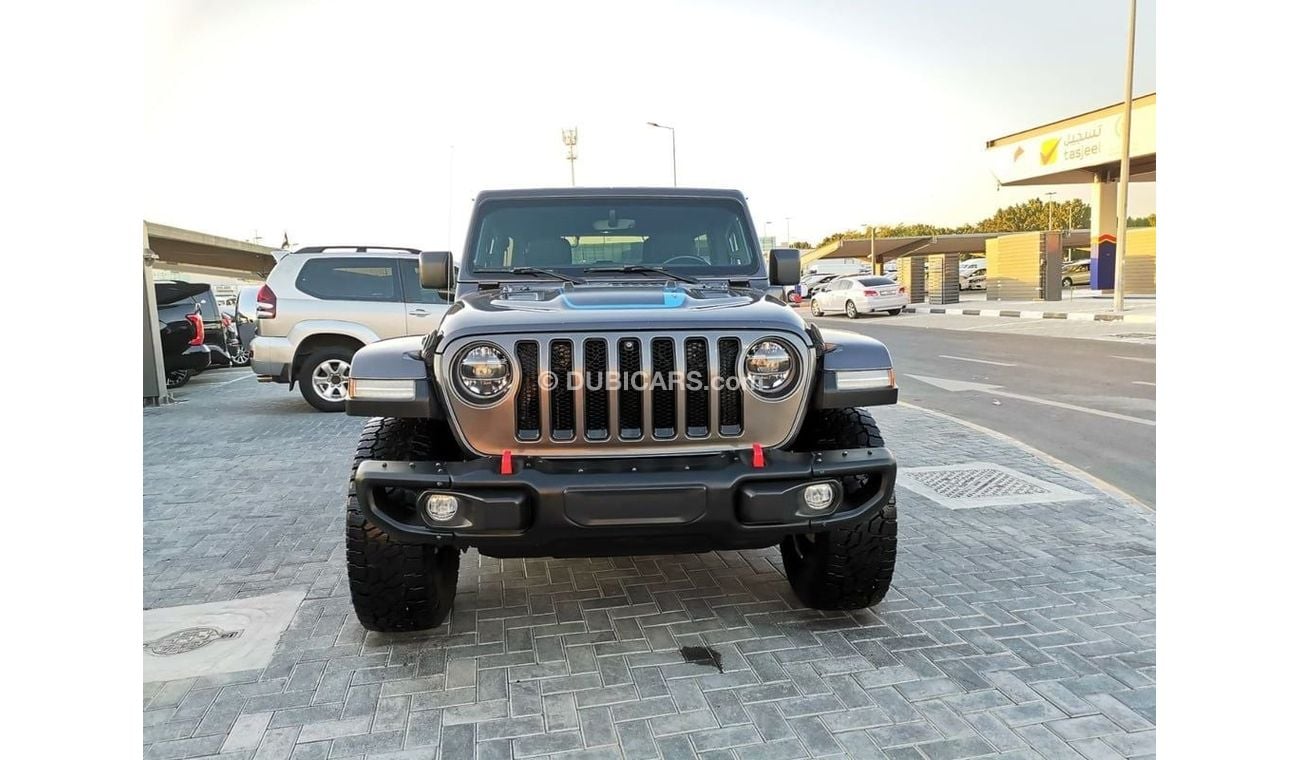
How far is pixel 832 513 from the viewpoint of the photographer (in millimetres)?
3158

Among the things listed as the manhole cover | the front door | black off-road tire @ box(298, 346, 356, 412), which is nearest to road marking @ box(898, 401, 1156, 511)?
the manhole cover

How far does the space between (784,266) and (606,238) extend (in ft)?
3.24

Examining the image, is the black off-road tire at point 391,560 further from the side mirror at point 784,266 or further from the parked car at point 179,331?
the parked car at point 179,331

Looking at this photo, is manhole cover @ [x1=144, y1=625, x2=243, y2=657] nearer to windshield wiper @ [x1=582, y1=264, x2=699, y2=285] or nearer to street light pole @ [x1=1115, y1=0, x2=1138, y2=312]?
windshield wiper @ [x1=582, y1=264, x2=699, y2=285]


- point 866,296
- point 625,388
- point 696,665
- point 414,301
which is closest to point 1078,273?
point 866,296

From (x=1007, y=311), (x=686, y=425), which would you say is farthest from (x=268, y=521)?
(x=1007, y=311)

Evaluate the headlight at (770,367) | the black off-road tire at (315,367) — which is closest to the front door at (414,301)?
the black off-road tire at (315,367)

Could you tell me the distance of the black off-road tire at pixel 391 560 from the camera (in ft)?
10.8

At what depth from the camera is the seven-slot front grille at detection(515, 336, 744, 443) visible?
3.05 metres

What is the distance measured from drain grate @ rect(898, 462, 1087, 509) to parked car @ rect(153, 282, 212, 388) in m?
10.6

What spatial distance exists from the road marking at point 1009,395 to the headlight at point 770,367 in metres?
6.57

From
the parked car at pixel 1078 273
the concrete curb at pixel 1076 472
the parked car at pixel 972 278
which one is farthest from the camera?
the parked car at pixel 972 278
